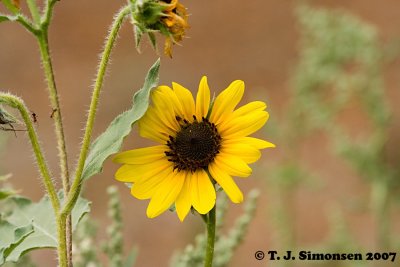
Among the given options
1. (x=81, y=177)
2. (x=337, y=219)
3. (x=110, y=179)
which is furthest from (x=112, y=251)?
(x=110, y=179)

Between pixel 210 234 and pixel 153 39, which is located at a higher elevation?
pixel 153 39

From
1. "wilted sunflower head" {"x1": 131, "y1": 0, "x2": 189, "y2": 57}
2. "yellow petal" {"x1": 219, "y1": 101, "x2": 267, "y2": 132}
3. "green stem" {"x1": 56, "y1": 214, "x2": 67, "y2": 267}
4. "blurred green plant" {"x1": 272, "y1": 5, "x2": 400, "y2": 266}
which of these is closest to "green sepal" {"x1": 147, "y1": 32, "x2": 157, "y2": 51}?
"wilted sunflower head" {"x1": 131, "y1": 0, "x2": 189, "y2": 57}

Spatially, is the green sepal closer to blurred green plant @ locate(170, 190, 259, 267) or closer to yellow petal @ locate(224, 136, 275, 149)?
yellow petal @ locate(224, 136, 275, 149)

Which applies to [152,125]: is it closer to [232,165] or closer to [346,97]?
[232,165]

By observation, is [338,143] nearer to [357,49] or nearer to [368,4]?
[357,49]

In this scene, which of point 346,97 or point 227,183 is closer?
point 227,183

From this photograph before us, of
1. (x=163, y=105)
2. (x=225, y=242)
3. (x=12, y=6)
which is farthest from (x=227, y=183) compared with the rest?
(x=225, y=242)
